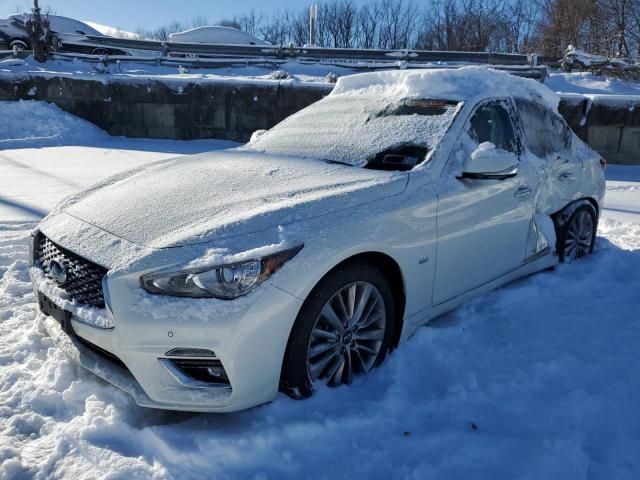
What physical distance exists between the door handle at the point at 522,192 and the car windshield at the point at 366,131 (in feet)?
2.21

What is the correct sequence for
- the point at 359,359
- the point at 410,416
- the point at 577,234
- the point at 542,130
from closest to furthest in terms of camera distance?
the point at 410,416 → the point at 359,359 → the point at 542,130 → the point at 577,234

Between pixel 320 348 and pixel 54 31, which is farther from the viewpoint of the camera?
pixel 54 31

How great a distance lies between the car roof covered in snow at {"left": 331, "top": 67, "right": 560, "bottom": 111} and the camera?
3412 millimetres

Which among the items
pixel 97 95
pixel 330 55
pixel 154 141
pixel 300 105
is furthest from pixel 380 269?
pixel 330 55

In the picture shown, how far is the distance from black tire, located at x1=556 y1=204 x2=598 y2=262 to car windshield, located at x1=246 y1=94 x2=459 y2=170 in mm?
1501

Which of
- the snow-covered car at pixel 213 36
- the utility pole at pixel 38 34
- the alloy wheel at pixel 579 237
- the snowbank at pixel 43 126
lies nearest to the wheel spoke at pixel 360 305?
the alloy wheel at pixel 579 237

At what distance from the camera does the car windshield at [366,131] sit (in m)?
3.09

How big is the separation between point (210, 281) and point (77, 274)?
0.67m

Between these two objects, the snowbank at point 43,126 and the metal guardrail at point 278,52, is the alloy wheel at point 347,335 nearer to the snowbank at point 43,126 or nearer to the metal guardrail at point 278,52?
the snowbank at point 43,126

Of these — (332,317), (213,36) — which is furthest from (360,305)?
(213,36)

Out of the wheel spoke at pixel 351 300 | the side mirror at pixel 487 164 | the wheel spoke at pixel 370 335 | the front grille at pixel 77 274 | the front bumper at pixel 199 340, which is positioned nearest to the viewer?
the front bumper at pixel 199 340

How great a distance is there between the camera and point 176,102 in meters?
10.9

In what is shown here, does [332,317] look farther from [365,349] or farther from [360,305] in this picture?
[365,349]

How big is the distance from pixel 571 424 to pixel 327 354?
1.11 meters
